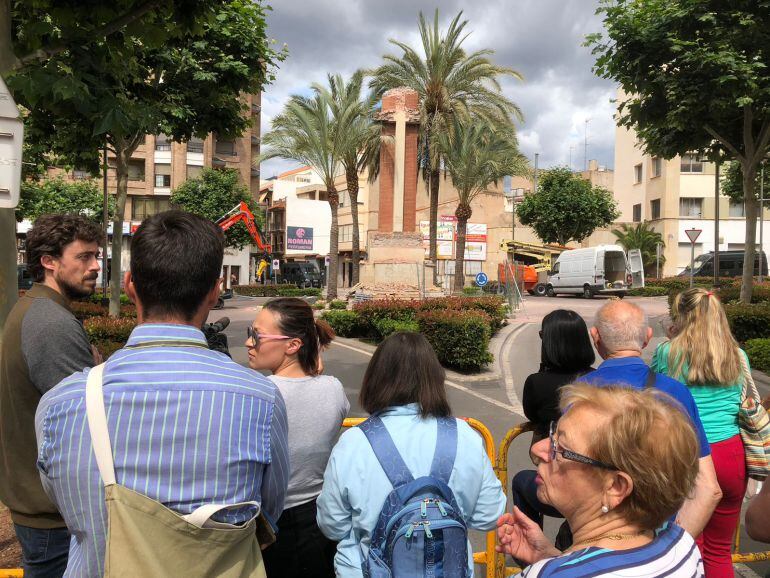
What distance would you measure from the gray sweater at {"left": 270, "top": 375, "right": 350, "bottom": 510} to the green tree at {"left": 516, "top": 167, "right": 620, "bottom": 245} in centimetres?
4200

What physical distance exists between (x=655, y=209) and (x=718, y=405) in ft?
149

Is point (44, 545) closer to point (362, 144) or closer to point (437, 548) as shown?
point (437, 548)

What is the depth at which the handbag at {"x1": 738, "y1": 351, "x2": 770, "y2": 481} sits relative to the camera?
2812mm

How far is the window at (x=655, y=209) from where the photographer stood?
4303cm

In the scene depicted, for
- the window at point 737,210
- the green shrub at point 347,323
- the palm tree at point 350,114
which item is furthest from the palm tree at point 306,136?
the window at point 737,210

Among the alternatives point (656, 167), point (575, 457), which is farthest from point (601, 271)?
point (575, 457)

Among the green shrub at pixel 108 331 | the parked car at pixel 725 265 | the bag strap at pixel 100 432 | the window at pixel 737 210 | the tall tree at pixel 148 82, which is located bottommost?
the green shrub at pixel 108 331

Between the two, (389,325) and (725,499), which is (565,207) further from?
(725,499)

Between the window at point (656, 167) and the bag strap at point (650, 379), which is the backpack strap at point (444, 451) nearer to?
the bag strap at point (650, 379)

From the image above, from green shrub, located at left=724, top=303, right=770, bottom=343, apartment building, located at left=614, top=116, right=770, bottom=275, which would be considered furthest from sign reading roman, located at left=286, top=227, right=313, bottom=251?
green shrub, located at left=724, top=303, right=770, bottom=343

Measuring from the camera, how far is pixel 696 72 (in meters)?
11.4

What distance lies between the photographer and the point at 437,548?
73.2 inches

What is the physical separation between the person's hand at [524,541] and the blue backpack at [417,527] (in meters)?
0.16

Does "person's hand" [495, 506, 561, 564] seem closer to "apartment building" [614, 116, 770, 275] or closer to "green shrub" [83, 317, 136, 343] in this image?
"green shrub" [83, 317, 136, 343]
